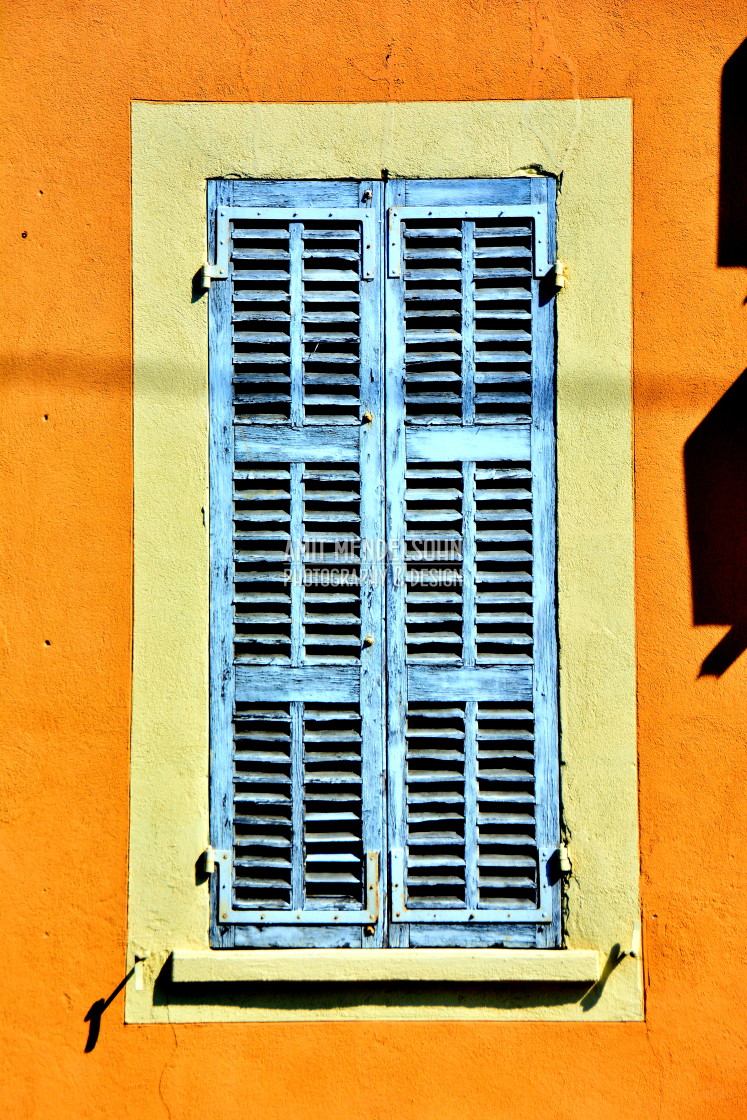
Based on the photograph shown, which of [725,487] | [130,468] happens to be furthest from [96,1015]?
[725,487]

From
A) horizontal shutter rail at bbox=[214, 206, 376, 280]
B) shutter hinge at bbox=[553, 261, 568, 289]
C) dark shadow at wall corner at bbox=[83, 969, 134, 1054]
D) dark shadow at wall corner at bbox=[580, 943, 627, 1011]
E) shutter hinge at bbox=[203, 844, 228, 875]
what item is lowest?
dark shadow at wall corner at bbox=[83, 969, 134, 1054]

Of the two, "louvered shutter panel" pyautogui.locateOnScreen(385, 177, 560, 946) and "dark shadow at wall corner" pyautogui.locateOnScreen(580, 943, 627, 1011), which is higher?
"louvered shutter panel" pyautogui.locateOnScreen(385, 177, 560, 946)

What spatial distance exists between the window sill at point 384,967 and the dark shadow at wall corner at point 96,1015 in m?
0.20

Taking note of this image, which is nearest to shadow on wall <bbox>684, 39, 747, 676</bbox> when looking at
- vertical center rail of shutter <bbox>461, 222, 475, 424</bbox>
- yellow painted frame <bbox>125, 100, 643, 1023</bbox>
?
yellow painted frame <bbox>125, 100, 643, 1023</bbox>

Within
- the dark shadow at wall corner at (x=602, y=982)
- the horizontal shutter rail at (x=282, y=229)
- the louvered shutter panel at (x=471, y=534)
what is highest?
the horizontal shutter rail at (x=282, y=229)

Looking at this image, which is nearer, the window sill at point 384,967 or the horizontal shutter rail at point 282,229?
the window sill at point 384,967

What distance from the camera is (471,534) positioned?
8.34 ft

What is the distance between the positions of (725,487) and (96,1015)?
2676 mm

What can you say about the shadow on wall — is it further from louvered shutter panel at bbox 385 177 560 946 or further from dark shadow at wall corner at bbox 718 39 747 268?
louvered shutter panel at bbox 385 177 560 946

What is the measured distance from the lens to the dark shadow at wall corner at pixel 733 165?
2.56 meters

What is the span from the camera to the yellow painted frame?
2492 mm

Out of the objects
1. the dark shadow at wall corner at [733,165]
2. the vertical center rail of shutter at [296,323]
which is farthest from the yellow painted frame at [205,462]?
the dark shadow at wall corner at [733,165]

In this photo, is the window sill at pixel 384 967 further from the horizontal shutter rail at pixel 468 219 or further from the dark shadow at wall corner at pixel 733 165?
the dark shadow at wall corner at pixel 733 165

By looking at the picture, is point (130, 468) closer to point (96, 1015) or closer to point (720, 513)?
point (96, 1015)
